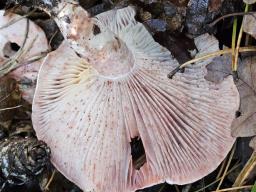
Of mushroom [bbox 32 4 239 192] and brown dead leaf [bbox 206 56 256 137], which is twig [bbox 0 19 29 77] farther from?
brown dead leaf [bbox 206 56 256 137]

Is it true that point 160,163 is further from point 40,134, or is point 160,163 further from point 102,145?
point 40,134

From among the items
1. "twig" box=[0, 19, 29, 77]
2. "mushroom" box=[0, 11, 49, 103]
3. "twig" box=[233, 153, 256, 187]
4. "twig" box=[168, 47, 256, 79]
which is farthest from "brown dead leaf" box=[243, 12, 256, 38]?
"twig" box=[0, 19, 29, 77]

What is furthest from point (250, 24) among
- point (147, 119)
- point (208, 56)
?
point (147, 119)

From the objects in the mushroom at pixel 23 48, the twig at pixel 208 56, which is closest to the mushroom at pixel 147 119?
the twig at pixel 208 56

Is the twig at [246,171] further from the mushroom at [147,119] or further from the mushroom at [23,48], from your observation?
the mushroom at [23,48]

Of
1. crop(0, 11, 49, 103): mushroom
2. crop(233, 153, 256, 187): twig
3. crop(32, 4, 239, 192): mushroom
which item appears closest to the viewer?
crop(32, 4, 239, 192): mushroom

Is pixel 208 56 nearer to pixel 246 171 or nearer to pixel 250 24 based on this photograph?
pixel 250 24
